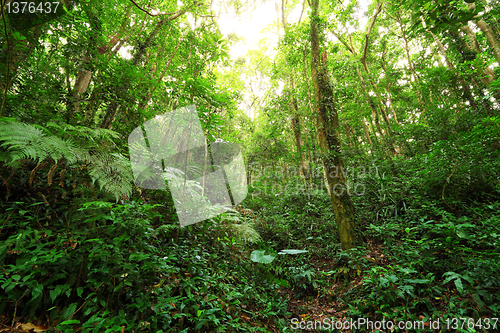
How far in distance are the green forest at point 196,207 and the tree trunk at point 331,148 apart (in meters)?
0.04

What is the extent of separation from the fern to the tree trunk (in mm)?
4058

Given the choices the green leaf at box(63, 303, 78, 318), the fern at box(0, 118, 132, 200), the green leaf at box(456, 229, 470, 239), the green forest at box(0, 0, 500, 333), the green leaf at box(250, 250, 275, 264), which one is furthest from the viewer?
the green leaf at box(250, 250, 275, 264)

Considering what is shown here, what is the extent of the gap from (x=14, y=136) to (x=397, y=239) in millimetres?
5910

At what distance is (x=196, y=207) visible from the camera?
3.86 m

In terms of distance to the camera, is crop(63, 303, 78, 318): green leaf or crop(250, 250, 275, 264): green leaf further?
crop(250, 250, 275, 264): green leaf

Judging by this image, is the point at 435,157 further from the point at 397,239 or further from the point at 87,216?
the point at 87,216

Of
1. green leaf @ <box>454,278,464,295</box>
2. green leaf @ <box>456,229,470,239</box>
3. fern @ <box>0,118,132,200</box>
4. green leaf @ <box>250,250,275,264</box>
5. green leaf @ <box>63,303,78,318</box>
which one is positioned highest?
fern @ <box>0,118,132,200</box>

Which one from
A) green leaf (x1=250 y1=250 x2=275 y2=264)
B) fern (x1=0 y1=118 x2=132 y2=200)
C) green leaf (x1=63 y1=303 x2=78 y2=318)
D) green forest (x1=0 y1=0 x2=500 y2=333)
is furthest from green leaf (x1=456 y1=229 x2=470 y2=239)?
green leaf (x1=63 y1=303 x2=78 y2=318)

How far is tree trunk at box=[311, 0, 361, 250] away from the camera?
443 cm

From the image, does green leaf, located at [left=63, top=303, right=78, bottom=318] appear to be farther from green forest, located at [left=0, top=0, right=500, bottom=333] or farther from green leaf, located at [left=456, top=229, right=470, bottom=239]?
green leaf, located at [left=456, top=229, right=470, bottom=239]

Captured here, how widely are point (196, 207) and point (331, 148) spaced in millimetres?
3330

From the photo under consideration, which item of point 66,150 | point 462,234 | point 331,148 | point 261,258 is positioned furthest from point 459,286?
point 66,150

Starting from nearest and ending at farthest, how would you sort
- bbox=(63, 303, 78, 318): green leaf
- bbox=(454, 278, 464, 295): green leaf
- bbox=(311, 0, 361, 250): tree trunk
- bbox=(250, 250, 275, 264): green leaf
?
bbox=(63, 303, 78, 318): green leaf → bbox=(454, 278, 464, 295): green leaf → bbox=(250, 250, 275, 264): green leaf → bbox=(311, 0, 361, 250): tree trunk

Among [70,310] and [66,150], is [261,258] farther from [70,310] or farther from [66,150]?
[66,150]
